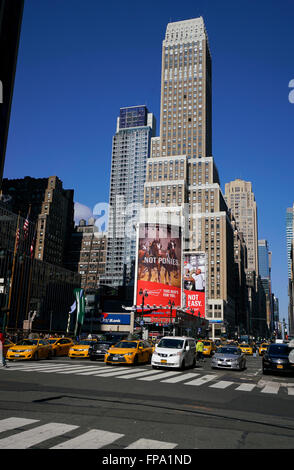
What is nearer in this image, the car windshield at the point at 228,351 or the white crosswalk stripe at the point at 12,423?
the white crosswalk stripe at the point at 12,423

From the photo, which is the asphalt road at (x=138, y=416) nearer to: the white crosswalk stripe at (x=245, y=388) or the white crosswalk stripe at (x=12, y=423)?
the white crosswalk stripe at (x=12, y=423)

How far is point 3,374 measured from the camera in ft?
51.0

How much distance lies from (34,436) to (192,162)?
142322 millimetres

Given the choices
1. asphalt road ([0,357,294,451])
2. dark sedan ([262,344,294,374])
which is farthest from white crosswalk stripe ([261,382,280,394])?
dark sedan ([262,344,294,374])

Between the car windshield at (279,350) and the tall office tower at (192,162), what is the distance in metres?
102

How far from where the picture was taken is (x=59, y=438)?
6.28 m

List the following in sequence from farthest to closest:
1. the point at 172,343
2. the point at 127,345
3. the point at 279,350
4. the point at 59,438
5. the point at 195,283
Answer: the point at 195,283, the point at 127,345, the point at 279,350, the point at 172,343, the point at 59,438

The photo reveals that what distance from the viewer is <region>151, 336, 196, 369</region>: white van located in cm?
2019

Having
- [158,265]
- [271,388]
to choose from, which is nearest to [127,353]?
[271,388]

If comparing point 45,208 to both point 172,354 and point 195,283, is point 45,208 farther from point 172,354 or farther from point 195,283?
point 172,354

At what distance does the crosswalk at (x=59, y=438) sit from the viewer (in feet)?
19.4

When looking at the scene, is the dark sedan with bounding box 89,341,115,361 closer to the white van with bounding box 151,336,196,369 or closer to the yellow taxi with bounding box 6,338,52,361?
the yellow taxi with bounding box 6,338,52,361

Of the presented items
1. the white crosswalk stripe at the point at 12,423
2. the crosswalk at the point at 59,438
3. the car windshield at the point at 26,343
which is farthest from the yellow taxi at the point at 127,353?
the crosswalk at the point at 59,438

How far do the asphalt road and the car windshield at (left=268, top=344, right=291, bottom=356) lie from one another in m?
8.19
